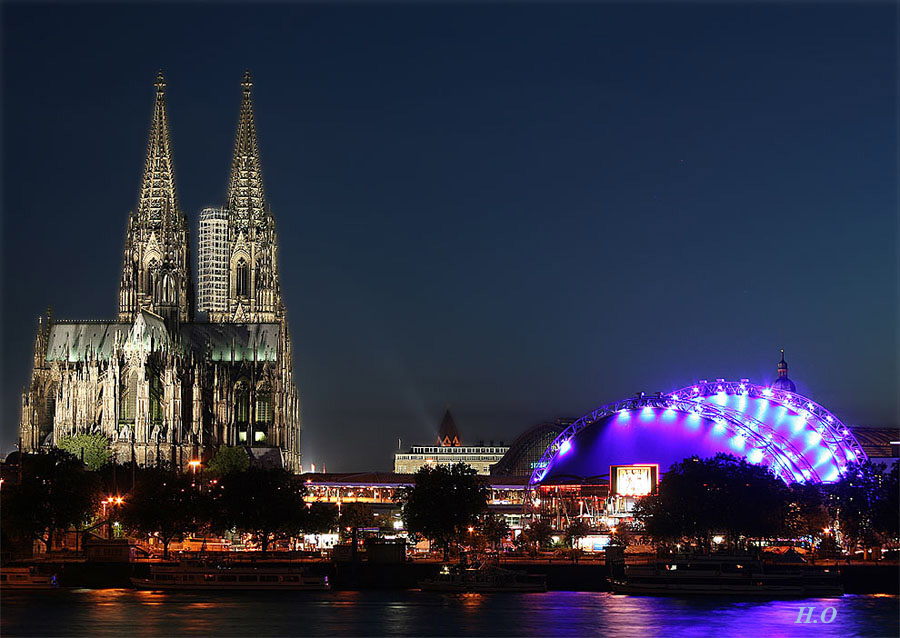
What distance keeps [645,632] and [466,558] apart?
36.8 meters

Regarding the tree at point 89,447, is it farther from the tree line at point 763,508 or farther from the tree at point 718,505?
the tree at point 718,505

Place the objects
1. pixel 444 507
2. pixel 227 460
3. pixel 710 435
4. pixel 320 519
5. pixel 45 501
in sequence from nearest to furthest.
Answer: pixel 45 501, pixel 444 507, pixel 320 519, pixel 710 435, pixel 227 460

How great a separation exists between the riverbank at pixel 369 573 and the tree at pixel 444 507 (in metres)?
11.9

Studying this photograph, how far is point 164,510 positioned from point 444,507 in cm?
2320

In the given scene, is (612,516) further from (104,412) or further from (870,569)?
(104,412)

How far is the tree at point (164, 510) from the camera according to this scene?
13400cm

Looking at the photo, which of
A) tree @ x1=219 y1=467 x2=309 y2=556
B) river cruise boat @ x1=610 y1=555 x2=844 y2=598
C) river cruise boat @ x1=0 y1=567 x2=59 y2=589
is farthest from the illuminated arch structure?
river cruise boat @ x1=0 y1=567 x2=59 y2=589

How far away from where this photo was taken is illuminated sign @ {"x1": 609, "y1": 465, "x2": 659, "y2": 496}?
15150cm

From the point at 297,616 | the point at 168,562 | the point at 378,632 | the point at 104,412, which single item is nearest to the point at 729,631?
the point at 378,632

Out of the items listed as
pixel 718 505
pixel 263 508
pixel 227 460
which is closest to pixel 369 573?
pixel 263 508

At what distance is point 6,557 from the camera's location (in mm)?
129000

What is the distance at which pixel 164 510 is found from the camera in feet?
440

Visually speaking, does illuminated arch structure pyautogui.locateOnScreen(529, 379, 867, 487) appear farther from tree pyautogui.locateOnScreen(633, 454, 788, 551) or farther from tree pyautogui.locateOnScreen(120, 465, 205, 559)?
tree pyautogui.locateOnScreen(120, 465, 205, 559)

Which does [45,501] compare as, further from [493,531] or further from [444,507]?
[493,531]
